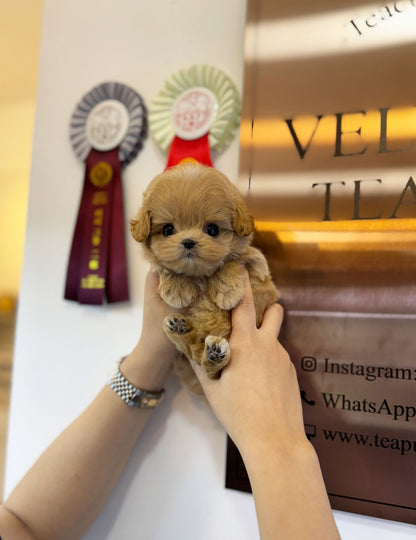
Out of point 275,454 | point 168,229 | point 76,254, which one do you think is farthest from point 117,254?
point 275,454

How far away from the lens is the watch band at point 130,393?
0.91 meters

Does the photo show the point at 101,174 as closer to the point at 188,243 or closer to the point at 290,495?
the point at 188,243

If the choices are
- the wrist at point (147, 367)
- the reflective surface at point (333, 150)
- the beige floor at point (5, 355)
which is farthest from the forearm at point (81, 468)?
the beige floor at point (5, 355)

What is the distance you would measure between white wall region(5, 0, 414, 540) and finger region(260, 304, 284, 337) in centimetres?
31

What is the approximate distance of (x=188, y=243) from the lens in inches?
25.7

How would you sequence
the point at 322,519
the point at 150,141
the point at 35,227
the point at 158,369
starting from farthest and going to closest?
the point at 35,227 → the point at 150,141 → the point at 158,369 → the point at 322,519

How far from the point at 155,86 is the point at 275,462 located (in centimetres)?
92

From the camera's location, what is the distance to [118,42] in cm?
114

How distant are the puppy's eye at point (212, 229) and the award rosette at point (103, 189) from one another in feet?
1.41

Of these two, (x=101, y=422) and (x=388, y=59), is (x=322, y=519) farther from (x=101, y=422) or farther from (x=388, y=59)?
(x=388, y=59)

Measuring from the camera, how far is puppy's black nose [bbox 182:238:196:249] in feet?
2.14

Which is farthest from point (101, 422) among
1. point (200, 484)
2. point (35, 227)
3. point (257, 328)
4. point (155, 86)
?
point (155, 86)

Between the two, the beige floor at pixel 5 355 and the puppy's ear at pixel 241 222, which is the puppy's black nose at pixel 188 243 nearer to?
the puppy's ear at pixel 241 222

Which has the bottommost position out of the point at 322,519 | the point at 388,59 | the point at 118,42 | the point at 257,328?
the point at 322,519
